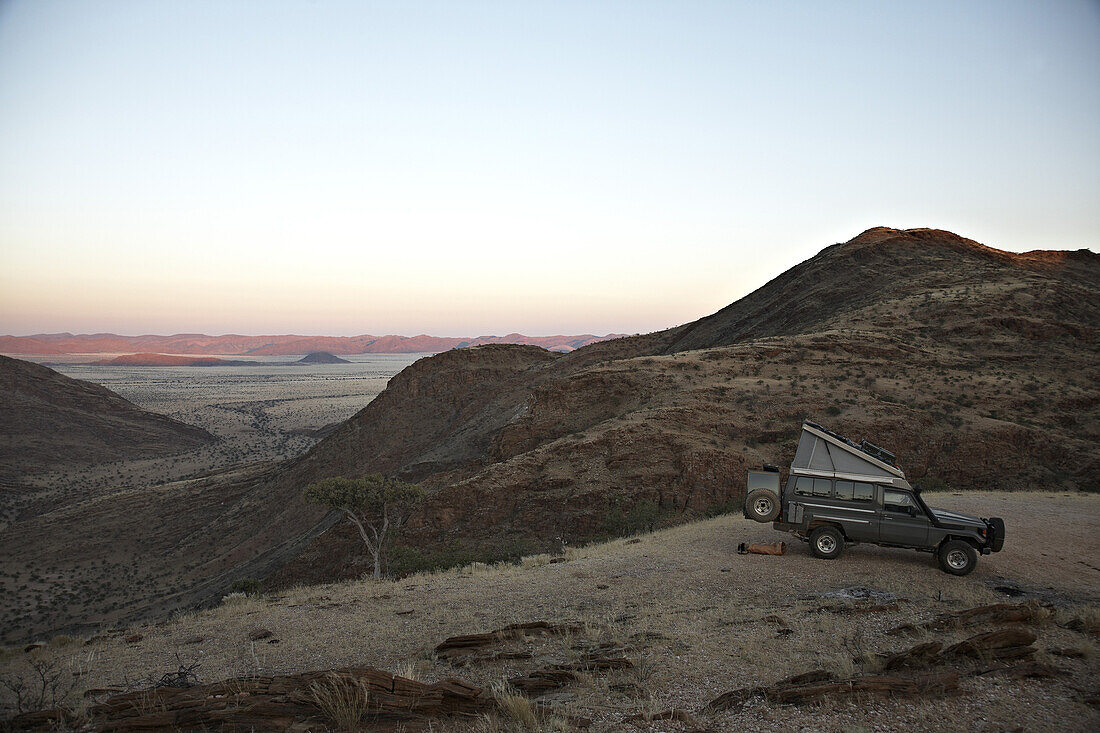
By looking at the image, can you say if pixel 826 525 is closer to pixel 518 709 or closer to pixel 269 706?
pixel 518 709

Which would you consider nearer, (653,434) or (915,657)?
(915,657)

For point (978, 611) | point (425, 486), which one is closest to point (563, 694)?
point (978, 611)

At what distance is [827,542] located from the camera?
11.2m

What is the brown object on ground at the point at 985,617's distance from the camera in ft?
22.5

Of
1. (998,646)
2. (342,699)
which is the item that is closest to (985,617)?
(998,646)

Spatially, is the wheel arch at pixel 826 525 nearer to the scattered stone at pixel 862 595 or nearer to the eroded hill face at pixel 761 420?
the scattered stone at pixel 862 595

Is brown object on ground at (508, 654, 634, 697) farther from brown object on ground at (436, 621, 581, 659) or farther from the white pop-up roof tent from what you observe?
the white pop-up roof tent

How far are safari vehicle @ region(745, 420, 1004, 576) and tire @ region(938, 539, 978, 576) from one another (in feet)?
0.05

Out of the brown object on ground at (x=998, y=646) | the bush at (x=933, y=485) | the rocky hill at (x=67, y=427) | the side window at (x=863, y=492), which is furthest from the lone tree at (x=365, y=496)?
the rocky hill at (x=67, y=427)

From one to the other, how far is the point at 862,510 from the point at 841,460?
3.35 feet

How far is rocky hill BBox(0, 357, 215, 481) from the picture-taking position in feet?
199

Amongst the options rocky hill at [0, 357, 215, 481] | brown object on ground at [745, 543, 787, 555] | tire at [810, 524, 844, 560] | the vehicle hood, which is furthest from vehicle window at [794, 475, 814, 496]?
rocky hill at [0, 357, 215, 481]

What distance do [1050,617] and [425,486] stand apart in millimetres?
21232

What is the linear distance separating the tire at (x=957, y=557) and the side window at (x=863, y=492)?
4.63ft
